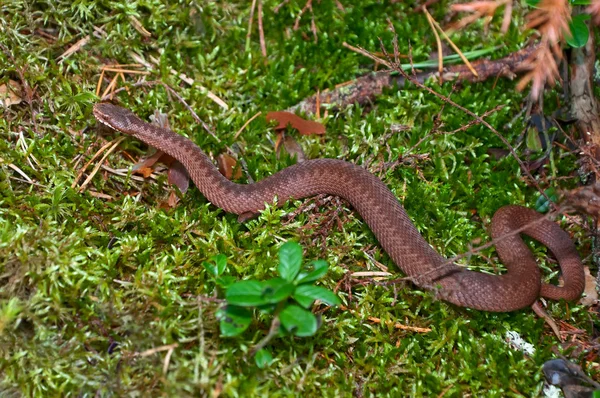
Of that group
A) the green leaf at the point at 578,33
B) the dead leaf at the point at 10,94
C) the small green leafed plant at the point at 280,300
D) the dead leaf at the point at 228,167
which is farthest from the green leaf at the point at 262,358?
the green leaf at the point at 578,33

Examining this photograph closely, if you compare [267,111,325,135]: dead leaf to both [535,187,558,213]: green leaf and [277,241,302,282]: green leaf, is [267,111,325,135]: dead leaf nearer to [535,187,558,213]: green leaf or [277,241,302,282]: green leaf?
[277,241,302,282]: green leaf

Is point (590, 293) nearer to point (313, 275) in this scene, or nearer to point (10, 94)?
point (313, 275)

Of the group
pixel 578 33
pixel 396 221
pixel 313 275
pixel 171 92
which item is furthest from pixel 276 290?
pixel 578 33

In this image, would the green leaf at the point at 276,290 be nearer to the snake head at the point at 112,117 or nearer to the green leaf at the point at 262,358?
the green leaf at the point at 262,358

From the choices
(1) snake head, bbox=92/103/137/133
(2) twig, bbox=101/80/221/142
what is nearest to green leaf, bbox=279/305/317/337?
(2) twig, bbox=101/80/221/142

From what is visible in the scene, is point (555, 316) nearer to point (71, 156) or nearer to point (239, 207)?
point (239, 207)

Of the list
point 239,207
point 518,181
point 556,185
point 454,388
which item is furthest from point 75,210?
point 556,185

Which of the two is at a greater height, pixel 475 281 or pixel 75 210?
pixel 475 281
